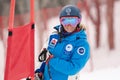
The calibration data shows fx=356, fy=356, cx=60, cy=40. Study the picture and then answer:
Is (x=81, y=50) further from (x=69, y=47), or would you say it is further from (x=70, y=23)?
(x=70, y=23)

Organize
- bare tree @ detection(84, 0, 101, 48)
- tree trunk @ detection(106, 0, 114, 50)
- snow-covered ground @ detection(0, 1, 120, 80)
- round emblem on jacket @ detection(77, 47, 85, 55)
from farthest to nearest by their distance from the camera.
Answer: tree trunk @ detection(106, 0, 114, 50), bare tree @ detection(84, 0, 101, 48), snow-covered ground @ detection(0, 1, 120, 80), round emblem on jacket @ detection(77, 47, 85, 55)

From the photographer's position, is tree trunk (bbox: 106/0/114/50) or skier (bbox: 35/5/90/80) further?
tree trunk (bbox: 106/0/114/50)

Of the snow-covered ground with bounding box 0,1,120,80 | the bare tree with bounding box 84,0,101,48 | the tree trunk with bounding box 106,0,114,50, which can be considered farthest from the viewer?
the tree trunk with bounding box 106,0,114,50

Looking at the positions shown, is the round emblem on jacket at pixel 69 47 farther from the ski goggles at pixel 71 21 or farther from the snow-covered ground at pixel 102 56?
the snow-covered ground at pixel 102 56

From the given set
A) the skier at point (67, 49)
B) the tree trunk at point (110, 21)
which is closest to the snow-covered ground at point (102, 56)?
the tree trunk at point (110, 21)

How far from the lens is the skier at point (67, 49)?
2.06 metres

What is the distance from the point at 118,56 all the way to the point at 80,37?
4.28 m

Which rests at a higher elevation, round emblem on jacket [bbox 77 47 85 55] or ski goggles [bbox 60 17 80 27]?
ski goggles [bbox 60 17 80 27]

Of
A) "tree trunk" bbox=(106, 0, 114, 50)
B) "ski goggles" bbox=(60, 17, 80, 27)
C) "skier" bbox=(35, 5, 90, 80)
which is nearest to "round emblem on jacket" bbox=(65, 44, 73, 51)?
"skier" bbox=(35, 5, 90, 80)

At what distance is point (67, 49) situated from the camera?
2086mm

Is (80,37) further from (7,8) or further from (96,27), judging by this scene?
(96,27)

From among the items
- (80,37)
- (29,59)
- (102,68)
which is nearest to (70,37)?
(80,37)

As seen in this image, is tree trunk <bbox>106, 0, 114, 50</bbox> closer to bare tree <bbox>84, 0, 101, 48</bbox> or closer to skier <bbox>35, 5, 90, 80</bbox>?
bare tree <bbox>84, 0, 101, 48</bbox>

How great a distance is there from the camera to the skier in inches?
81.2
